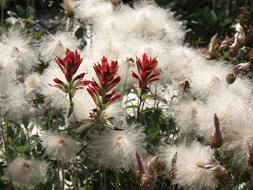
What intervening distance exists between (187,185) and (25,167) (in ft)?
2.78

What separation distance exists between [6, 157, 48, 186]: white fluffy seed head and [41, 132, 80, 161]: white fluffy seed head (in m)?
0.16

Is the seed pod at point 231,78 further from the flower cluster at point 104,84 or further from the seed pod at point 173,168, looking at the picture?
the flower cluster at point 104,84

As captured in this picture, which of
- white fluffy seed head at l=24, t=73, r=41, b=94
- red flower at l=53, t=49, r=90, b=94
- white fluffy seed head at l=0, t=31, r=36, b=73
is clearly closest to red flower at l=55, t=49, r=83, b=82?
red flower at l=53, t=49, r=90, b=94

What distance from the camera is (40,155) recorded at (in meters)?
3.61

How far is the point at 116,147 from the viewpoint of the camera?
108 inches

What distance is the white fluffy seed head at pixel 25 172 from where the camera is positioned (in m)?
2.97

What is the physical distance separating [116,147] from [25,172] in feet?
1.79

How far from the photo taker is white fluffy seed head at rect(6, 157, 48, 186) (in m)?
2.97

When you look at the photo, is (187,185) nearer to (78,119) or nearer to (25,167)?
(78,119)

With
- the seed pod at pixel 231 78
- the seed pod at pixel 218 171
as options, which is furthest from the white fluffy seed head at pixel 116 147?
the seed pod at pixel 231 78

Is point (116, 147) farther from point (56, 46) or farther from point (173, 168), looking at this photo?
point (56, 46)

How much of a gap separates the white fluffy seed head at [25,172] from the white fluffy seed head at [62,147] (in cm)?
16

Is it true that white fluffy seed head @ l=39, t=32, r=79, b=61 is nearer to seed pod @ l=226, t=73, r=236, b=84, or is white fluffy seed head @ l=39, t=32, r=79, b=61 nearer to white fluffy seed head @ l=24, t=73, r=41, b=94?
white fluffy seed head @ l=24, t=73, r=41, b=94

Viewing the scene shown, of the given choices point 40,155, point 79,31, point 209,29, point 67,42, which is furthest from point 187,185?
point 209,29
